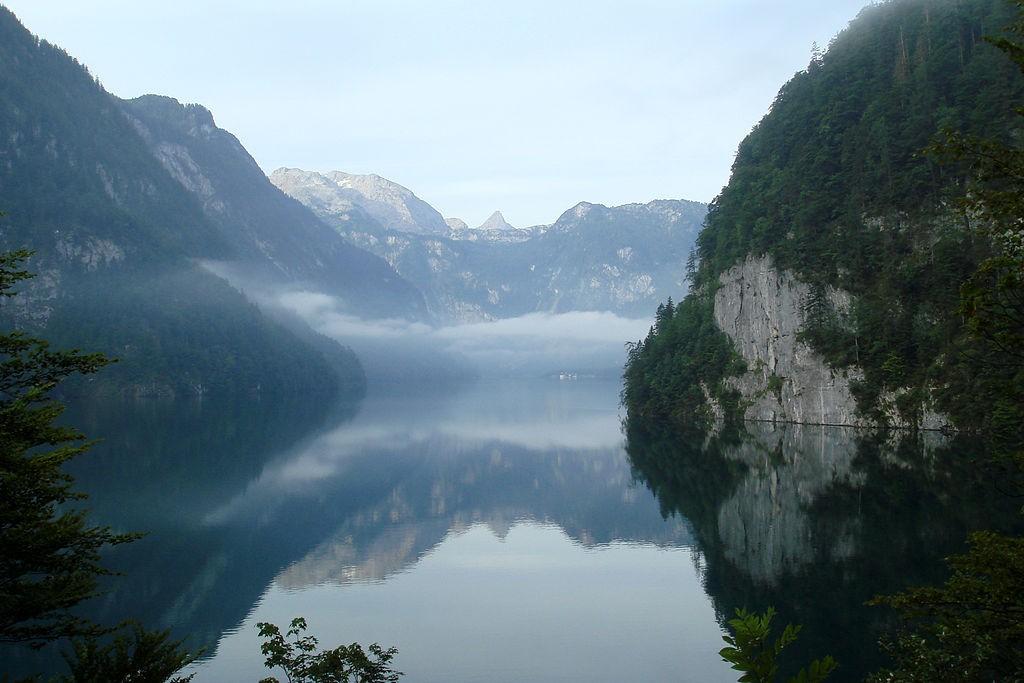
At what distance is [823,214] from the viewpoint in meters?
105

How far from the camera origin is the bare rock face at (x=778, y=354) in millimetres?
96625

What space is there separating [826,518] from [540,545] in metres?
16.2

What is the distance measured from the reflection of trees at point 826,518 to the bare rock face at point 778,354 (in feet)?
44.1

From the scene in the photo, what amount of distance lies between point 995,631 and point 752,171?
12571 centimetres

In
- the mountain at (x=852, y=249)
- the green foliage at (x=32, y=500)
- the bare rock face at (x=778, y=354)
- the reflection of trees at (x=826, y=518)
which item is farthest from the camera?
the bare rock face at (x=778, y=354)

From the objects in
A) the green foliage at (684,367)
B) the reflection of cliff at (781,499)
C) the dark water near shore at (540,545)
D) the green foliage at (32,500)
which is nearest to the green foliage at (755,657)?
the green foliage at (32,500)

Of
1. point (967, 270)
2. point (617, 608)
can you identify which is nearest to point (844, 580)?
point (617, 608)

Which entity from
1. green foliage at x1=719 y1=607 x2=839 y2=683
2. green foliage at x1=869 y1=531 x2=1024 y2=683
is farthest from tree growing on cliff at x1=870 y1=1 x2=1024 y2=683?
green foliage at x1=719 y1=607 x2=839 y2=683

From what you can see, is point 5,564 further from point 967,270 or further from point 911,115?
point 911,115

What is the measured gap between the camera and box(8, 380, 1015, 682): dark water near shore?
2919cm

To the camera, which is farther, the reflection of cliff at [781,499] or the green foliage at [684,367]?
the green foliage at [684,367]

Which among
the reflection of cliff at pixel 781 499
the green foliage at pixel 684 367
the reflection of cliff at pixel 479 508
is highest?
the green foliage at pixel 684 367

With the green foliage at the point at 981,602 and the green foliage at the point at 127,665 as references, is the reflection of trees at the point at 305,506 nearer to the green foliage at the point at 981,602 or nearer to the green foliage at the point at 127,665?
the green foliage at the point at 127,665

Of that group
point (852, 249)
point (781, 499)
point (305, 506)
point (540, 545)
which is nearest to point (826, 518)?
point (781, 499)
